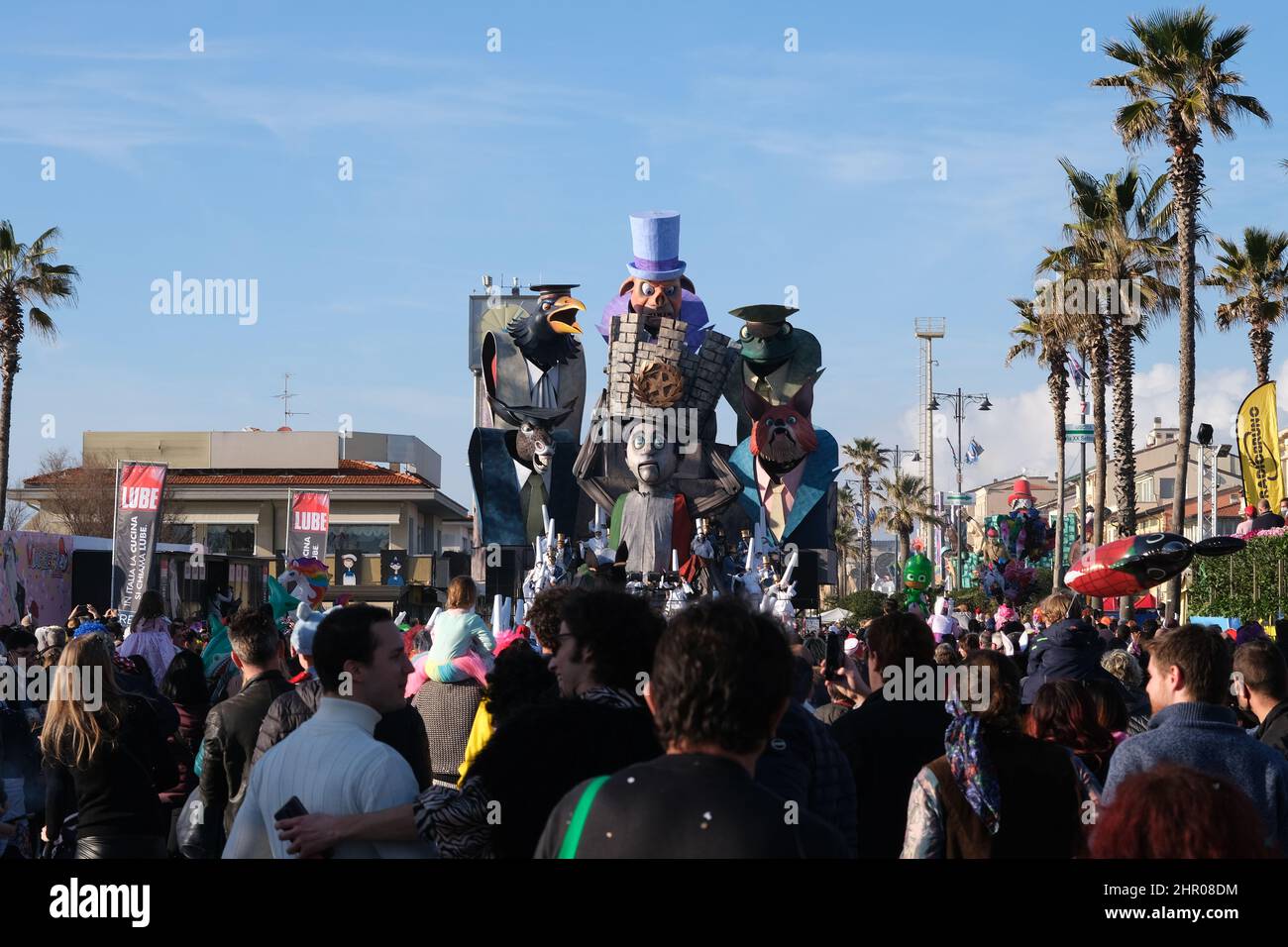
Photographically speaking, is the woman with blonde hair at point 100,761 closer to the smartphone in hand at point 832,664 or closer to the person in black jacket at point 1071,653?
the smartphone in hand at point 832,664

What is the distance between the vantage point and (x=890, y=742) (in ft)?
19.2

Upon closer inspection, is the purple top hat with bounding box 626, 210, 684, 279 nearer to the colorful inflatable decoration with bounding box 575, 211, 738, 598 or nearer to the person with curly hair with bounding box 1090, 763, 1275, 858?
the colorful inflatable decoration with bounding box 575, 211, 738, 598

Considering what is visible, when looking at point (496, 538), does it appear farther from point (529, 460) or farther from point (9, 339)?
point (9, 339)

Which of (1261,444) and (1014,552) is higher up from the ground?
(1261,444)

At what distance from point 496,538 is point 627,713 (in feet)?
145

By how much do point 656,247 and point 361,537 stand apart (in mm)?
34205

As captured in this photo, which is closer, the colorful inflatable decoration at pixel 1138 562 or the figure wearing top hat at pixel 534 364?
the colorful inflatable decoration at pixel 1138 562

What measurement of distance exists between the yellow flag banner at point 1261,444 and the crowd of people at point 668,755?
20418mm

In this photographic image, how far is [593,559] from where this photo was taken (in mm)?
34719

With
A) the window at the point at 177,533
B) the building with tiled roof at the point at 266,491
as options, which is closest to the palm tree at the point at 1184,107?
the building with tiled roof at the point at 266,491

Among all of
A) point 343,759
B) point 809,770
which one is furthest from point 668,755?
point 809,770

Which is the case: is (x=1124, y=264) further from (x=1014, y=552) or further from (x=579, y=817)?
(x=579, y=817)

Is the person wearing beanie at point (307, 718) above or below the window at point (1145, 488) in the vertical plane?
below

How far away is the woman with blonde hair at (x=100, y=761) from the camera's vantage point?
635 cm
